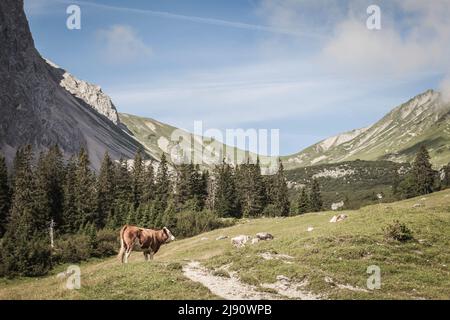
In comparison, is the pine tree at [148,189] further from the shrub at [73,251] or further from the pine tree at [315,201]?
the pine tree at [315,201]

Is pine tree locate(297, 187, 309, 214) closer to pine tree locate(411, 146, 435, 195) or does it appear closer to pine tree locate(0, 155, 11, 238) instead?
Result: pine tree locate(411, 146, 435, 195)

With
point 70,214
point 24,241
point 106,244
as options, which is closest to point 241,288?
point 24,241

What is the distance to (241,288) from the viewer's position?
21.3 metres

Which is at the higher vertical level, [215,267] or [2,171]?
[2,171]

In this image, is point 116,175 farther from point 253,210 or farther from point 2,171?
point 253,210

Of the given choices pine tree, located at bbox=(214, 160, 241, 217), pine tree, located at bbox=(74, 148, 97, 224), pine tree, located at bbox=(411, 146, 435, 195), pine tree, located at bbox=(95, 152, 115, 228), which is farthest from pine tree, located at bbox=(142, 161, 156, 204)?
pine tree, located at bbox=(411, 146, 435, 195)

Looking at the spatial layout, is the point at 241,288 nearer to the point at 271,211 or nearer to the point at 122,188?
the point at 122,188

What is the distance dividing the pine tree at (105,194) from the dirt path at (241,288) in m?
80.0

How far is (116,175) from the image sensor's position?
11425 centimetres

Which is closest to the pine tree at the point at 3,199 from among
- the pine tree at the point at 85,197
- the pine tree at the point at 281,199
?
the pine tree at the point at 85,197

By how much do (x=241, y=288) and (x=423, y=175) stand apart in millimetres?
111239

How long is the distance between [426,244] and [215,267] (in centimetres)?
1491
